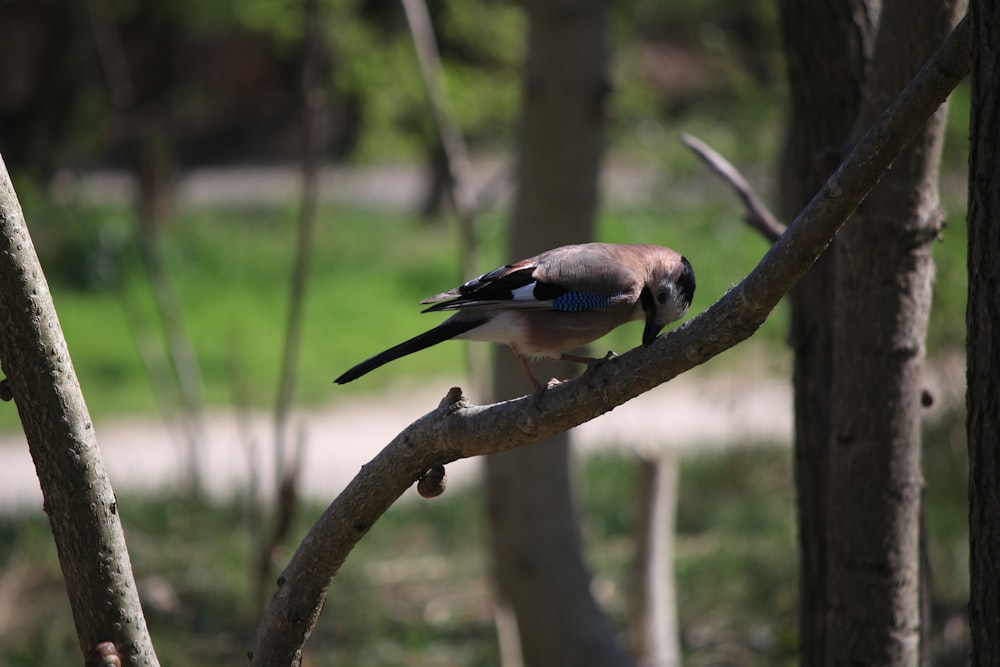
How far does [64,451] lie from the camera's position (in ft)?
6.26

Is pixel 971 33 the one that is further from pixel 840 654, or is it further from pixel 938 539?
pixel 938 539

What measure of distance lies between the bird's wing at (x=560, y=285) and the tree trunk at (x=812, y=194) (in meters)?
0.80

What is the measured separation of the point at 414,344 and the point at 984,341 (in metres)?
1.11

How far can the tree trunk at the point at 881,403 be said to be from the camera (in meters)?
2.59

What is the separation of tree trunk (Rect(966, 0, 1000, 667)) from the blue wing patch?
80 cm

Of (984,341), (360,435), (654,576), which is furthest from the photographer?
(360,435)

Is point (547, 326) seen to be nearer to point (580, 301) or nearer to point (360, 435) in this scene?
point (580, 301)

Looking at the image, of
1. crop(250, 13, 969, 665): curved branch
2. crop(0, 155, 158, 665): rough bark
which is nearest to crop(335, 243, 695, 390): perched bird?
crop(250, 13, 969, 665): curved branch

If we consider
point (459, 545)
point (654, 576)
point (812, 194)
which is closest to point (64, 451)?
point (812, 194)

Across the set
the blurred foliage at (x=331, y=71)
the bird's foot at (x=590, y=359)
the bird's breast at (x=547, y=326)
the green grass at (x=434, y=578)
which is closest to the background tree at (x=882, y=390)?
the bird's breast at (x=547, y=326)

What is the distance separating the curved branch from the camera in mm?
1792

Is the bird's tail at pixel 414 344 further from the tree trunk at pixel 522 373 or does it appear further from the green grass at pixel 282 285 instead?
the green grass at pixel 282 285

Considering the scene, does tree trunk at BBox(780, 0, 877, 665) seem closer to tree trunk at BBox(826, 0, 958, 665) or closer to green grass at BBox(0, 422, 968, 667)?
tree trunk at BBox(826, 0, 958, 665)

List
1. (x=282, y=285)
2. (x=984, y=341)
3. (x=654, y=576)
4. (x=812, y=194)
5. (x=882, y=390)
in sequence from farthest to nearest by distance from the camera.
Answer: (x=282, y=285), (x=654, y=576), (x=812, y=194), (x=882, y=390), (x=984, y=341)
